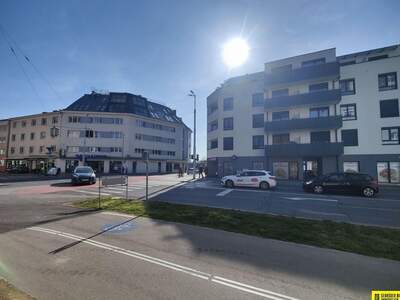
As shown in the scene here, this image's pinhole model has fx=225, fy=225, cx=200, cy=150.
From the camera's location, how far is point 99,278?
13.4 feet

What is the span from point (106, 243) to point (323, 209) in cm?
1005

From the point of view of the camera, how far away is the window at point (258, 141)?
3059 cm

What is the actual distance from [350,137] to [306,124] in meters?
5.04

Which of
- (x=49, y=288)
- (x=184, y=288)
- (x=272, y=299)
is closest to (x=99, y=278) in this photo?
(x=49, y=288)

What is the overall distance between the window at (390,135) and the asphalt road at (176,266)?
85.1 feet

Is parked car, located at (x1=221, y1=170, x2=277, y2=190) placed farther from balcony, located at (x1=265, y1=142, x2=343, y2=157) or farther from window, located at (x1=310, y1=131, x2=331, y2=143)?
window, located at (x1=310, y1=131, x2=331, y2=143)

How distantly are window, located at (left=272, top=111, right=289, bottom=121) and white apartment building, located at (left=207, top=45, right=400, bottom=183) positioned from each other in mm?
129

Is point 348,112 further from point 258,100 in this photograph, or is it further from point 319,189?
point 319,189

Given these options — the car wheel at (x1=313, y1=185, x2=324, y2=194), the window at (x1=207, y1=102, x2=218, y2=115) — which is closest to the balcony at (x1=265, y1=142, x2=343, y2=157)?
the car wheel at (x1=313, y1=185, x2=324, y2=194)

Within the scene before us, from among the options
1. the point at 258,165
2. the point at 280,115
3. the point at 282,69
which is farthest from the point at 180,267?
the point at 282,69

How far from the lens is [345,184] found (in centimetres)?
1641

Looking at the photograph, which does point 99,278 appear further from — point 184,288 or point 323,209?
point 323,209

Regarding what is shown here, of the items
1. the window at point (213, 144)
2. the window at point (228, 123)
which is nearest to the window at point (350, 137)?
the window at point (228, 123)

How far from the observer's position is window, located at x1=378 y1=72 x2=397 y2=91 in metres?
25.0
